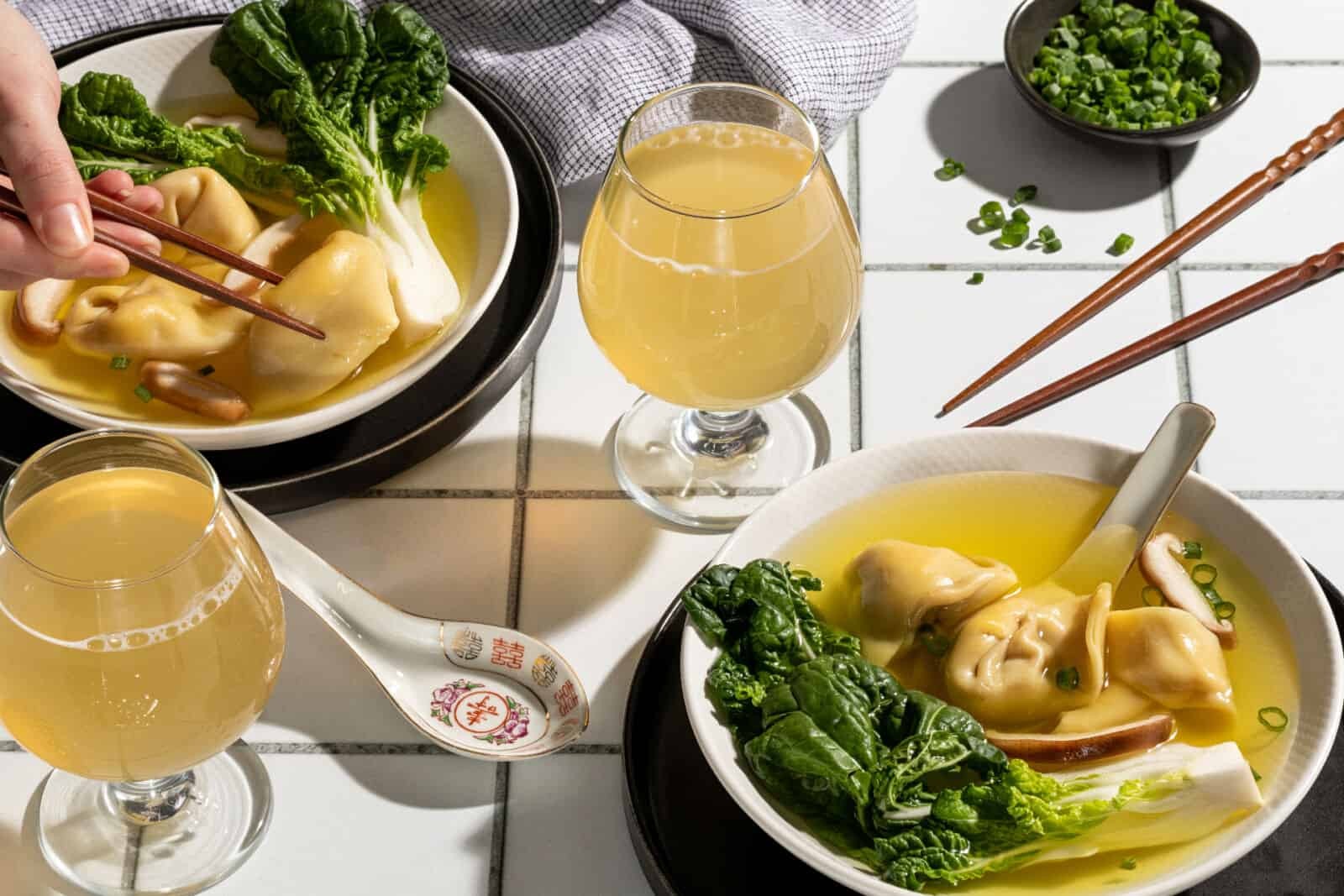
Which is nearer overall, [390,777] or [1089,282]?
[390,777]

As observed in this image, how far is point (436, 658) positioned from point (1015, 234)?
86 cm

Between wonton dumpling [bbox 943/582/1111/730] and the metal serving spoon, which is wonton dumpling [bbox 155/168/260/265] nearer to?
the metal serving spoon

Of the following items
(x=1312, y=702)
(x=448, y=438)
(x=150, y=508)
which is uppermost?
(x=150, y=508)

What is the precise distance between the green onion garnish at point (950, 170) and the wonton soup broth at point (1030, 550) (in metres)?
0.58

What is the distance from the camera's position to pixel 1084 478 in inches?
54.9

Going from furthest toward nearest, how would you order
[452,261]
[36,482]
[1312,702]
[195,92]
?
1. [195,92]
2. [452,261]
3. [1312,702]
4. [36,482]

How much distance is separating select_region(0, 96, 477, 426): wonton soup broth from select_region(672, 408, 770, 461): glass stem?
279 mm

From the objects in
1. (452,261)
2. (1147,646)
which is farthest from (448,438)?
(1147,646)

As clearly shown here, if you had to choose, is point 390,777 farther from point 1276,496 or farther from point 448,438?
point 1276,496

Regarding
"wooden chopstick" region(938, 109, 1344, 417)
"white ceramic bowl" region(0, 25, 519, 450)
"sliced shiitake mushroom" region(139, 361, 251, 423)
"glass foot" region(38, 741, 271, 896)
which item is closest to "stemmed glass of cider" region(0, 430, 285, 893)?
"glass foot" region(38, 741, 271, 896)

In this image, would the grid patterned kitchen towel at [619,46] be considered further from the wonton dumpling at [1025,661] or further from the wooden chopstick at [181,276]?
the wonton dumpling at [1025,661]

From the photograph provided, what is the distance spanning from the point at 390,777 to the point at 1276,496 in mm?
956

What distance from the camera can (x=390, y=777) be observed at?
4.49ft

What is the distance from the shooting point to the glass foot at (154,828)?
1.30 metres
